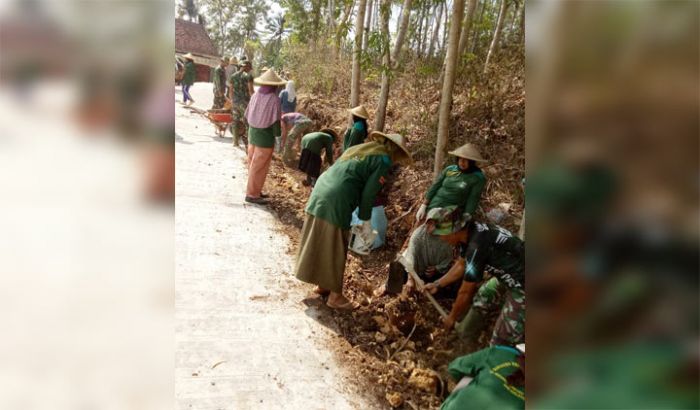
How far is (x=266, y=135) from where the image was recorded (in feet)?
19.0

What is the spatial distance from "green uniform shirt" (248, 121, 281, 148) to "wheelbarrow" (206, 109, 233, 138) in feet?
11.7

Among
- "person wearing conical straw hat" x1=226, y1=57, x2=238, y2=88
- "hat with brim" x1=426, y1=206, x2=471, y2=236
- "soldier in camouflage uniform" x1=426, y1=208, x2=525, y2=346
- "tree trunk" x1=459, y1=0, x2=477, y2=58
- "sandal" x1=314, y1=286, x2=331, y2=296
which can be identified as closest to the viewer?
"soldier in camouflage uniform" x1=426, y1=208, x2=525, y2=346

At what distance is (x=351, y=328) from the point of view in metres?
3.69

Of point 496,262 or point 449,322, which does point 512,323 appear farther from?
point 449,322

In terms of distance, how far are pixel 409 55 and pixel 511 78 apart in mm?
3230

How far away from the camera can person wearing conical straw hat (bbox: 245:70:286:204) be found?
226 inches

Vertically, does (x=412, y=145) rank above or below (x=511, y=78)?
below

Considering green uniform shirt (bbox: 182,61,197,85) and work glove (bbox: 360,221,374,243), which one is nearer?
work glove (bbox: 360,221,374,243)

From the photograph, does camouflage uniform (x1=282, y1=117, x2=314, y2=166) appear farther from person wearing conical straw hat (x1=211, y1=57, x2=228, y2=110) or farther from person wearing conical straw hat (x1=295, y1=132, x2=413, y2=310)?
person wearing conical straw hat (x1=295, y1=132, x2=413, y2=310)

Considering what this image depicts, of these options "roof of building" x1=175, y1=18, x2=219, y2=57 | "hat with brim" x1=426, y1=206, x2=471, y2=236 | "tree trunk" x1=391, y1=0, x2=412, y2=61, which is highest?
"roof of building" x1=175, y1=18, x2=219, y2=57

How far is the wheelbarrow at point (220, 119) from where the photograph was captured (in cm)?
914

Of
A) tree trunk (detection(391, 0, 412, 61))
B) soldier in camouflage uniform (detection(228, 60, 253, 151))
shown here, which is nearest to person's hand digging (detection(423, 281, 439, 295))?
tree trunk (detection(391, 0, 412, 61))
